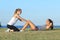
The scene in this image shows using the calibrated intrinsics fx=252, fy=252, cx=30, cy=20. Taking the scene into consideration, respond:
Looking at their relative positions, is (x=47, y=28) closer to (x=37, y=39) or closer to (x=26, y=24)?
(x=26, y=24)

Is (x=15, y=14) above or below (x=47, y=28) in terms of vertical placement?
above

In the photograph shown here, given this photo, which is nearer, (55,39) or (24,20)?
(55,39)

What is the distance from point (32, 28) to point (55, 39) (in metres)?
5.68

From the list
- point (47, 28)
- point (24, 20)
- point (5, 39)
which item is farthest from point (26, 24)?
point (5, 39)

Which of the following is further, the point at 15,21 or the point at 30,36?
the point at 15,21

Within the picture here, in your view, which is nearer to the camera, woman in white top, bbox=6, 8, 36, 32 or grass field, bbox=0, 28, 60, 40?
grass field, bbox=0, 28, 60, 40

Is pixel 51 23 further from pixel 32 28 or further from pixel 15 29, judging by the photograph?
pixel 15 29

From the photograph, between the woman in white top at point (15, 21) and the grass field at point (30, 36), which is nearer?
the grass field at point (30, 36)

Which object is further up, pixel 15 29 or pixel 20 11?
pixel 20 11

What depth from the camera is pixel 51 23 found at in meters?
16.3

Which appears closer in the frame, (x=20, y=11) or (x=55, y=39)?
(x=55, y=39)

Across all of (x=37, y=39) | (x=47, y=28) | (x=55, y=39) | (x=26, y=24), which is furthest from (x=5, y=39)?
(x=47, y=28)

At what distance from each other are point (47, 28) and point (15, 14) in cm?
232

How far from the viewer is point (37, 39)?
10.3 meters
